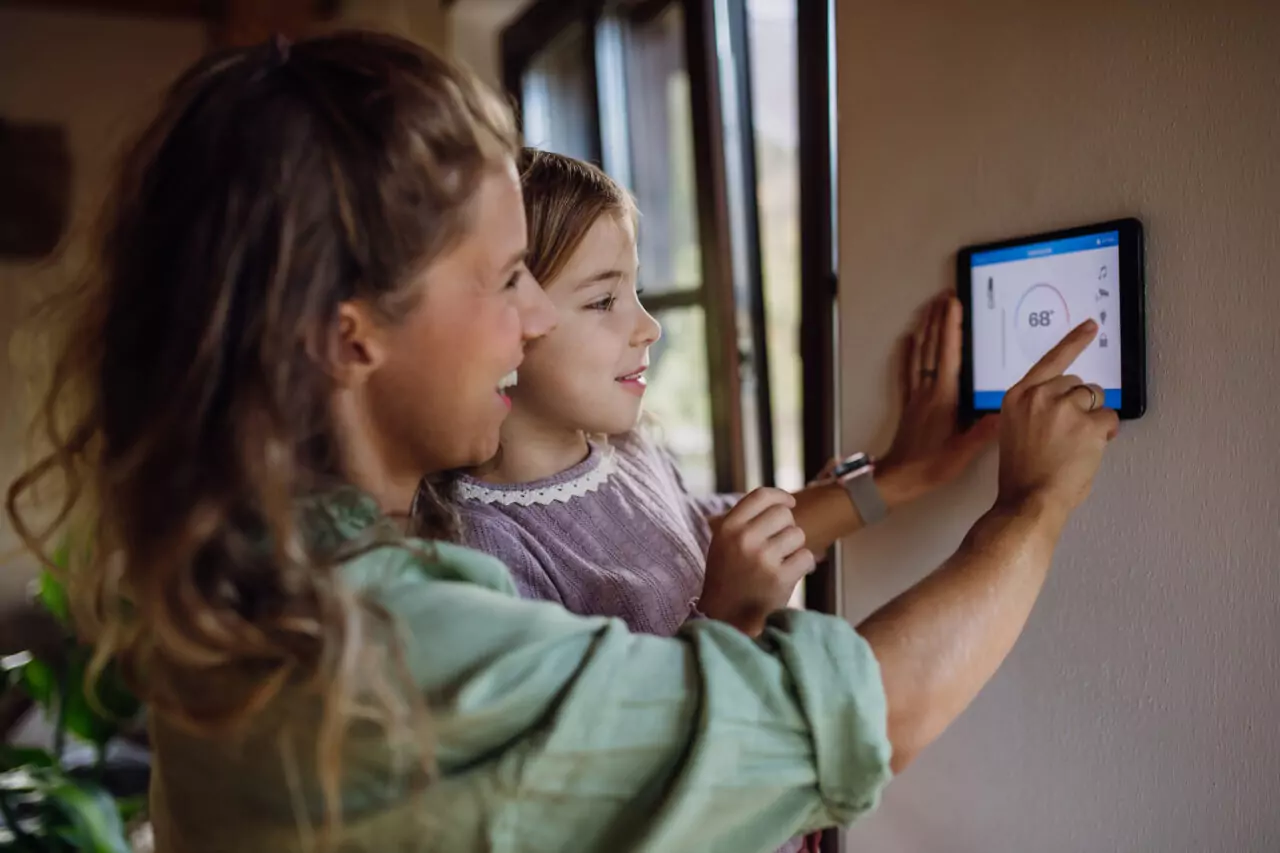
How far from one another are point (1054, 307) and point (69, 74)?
12.3ft

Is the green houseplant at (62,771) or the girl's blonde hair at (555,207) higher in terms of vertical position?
the girl's blonde hair at (555,207)

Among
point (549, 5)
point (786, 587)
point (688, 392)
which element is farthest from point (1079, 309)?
point (549, 5)

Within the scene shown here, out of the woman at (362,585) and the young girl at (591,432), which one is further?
the young girl at (591,432)

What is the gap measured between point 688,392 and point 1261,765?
125cm

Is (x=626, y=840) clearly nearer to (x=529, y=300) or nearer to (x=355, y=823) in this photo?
(x=355, y=823)

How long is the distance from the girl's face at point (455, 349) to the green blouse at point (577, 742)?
0.12 metres

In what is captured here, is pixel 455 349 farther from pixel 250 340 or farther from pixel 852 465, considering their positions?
pixel 852 465

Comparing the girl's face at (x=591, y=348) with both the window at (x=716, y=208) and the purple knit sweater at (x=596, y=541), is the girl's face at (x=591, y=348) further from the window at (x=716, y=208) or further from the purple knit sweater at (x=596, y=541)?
the window at (x=716, y=208)

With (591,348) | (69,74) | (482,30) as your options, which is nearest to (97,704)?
(591,348)

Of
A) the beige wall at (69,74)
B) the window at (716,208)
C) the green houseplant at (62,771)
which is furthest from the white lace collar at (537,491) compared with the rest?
the beige wall at (69,74)

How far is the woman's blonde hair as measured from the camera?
1.78 feet

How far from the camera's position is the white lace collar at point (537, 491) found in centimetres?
92

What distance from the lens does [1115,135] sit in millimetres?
773

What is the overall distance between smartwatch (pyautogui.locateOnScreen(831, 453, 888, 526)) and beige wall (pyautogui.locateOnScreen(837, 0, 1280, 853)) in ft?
0.14
